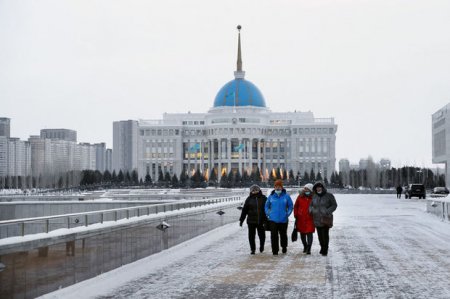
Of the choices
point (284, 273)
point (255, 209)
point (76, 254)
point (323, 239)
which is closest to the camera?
point (76, 254)

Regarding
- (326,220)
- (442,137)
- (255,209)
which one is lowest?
(326,220)

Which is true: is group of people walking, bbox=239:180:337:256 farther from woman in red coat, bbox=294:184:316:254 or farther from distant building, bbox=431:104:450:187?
distant building, bbox=431:104:450:187

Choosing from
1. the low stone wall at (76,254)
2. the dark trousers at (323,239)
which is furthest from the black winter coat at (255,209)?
the low stone wall at (76,254)

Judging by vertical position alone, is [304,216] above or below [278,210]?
below

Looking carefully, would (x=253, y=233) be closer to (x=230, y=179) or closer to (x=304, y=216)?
(x=304, y=216)

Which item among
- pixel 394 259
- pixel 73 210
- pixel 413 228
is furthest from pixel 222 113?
pixel 394 259

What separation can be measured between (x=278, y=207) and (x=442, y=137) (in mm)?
110816

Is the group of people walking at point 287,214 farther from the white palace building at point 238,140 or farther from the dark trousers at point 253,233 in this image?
the white palace building at point 238,140

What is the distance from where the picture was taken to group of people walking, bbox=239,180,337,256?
16.3 meters

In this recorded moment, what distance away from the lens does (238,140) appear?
157 meters

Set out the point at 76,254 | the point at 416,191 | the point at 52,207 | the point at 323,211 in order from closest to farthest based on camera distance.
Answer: the point at 76,254 < the point at 323,211 < the point at 52,207 < the point at 416,191

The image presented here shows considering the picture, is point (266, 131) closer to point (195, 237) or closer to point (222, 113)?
point (222, 113)

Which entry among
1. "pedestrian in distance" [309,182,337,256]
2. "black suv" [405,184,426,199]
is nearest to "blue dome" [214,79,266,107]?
"black suv" [405,184,426,199]

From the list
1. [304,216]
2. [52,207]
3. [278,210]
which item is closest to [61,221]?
[278,210]
